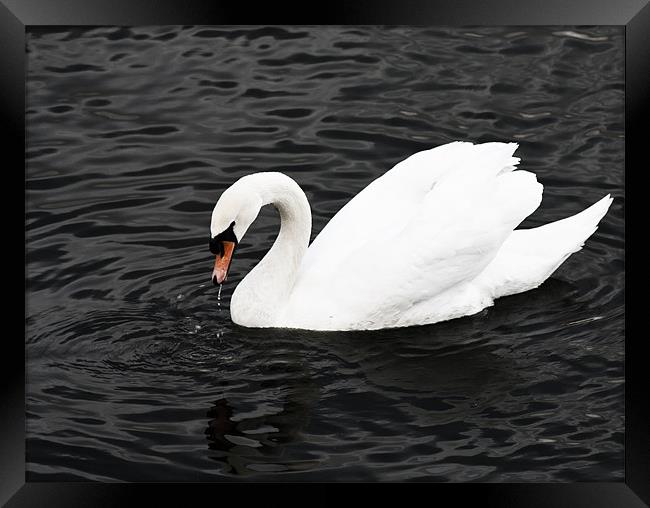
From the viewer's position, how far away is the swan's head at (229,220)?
10.3 metres

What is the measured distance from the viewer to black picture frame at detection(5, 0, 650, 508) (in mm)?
7848

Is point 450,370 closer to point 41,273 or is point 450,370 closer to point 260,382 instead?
point 260,382

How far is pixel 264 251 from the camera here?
1220cm

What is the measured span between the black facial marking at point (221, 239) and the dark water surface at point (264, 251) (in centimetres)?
73

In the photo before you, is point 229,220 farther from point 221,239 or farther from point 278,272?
point 278,272

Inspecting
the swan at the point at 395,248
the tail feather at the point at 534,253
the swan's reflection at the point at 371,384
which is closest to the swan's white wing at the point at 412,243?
the swan at the point at 395,248

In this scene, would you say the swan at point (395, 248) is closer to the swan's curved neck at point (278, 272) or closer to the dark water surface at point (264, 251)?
the swan's curved neck at point (278, 272)

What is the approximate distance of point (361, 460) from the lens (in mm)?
9242

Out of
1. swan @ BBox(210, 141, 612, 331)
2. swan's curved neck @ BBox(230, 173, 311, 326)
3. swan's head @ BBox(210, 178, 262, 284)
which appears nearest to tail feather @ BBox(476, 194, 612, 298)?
swan @ BBox(210, 141, 612, 331)

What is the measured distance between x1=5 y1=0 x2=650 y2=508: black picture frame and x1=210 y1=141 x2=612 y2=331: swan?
2525 mm

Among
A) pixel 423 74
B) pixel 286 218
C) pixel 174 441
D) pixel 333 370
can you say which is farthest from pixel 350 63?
pixel 174 441

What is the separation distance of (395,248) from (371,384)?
1.03 metres

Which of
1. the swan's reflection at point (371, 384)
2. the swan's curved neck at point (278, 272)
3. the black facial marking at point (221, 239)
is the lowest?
the swan's reflection at point (371, 384)

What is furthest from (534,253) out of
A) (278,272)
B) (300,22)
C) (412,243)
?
(300,22)
